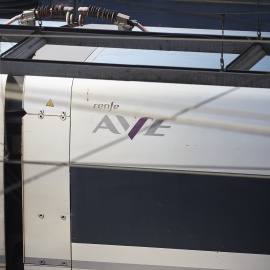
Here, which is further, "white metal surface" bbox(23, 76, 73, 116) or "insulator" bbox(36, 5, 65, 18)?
"insulator" bbox(36, 5, 65, 18)

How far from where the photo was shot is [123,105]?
15.4ft

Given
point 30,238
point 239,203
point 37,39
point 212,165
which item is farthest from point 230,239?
point 37,39

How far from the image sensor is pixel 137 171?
185 inches

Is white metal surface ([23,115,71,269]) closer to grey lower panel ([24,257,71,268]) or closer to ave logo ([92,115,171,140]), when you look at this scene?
grey lower panel ([24,257,71,268])

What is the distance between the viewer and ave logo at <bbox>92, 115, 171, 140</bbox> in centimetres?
466

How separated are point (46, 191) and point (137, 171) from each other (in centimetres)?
73

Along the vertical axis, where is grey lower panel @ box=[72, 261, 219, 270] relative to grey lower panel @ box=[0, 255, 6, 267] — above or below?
below

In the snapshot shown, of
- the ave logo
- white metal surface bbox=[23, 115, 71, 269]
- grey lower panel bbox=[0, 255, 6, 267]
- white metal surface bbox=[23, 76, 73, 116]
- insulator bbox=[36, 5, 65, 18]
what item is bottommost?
grey lower panel bbox=[0, 255, 6, 267]

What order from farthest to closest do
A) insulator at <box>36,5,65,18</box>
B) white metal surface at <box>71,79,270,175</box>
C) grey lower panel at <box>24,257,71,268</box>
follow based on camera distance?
insulator at <box>36,5,65,18</box>, grey lower panel at <box>24,257,71,268</box>, white metal surface at <box>71,79,270,175</box>

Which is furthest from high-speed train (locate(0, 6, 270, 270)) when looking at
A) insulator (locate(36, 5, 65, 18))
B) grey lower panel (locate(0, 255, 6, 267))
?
insulator (locate(36, 5, 65, 18))

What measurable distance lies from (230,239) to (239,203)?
0.95ft

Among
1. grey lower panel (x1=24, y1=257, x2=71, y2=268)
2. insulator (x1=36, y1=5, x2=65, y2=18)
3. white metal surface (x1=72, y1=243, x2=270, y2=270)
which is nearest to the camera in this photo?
white metal surface (x1=72, y1=243, x2=270, y2=270)

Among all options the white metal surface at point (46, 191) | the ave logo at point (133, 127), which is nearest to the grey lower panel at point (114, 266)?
the white metal surface at point (46, 191)

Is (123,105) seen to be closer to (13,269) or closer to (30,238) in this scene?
(30,238)
